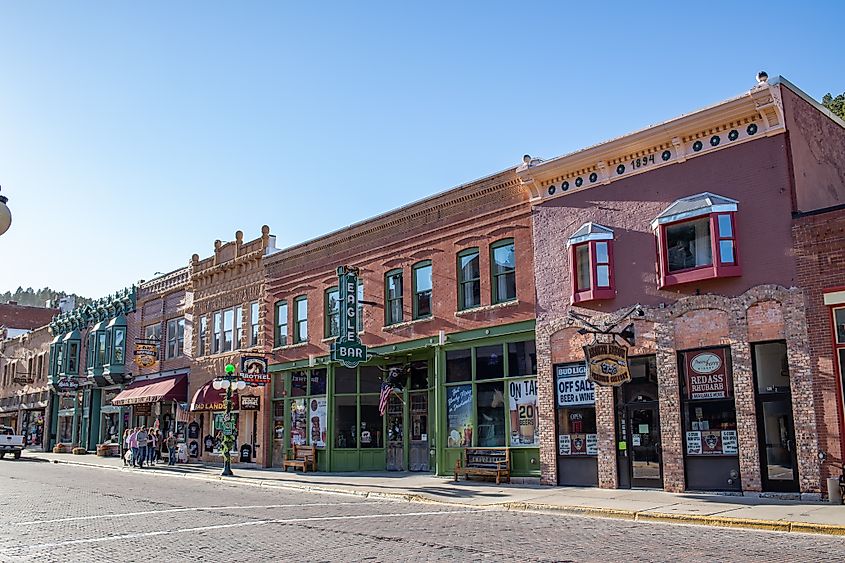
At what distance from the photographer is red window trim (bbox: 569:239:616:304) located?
66.5 ft

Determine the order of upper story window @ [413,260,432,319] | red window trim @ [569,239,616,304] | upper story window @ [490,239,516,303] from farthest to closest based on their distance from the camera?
1. upper story window @ [413,260,432,319]
2. upper story window @ [490,239,516,303]
3. red window trim @ [569,239,616,304]

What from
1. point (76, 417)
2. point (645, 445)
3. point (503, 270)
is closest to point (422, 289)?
point (503, 270)

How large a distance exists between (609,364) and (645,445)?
83.3 inches

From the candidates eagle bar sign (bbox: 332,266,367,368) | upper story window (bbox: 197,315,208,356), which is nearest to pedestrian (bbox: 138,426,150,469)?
upper story window (bbox: 197,315,208,356)

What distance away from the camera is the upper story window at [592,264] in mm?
20344

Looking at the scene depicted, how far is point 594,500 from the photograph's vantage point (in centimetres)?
1734

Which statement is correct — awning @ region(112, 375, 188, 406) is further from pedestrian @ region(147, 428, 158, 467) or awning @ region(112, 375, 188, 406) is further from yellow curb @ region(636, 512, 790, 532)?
yellow curb @ region(636, 512, 790, 532)

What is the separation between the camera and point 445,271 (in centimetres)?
2497

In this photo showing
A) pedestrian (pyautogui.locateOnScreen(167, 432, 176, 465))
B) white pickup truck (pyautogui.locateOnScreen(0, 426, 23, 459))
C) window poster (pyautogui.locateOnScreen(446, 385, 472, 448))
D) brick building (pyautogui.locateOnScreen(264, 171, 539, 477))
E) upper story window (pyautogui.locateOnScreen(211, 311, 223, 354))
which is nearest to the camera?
brick building (pyautogui.locateOnScreen(264, 171, 539, 477))

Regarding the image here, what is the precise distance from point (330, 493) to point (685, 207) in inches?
458

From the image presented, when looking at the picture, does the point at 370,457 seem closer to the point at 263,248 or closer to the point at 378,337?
the point at 378,337

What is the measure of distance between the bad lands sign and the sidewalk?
224 centimetres

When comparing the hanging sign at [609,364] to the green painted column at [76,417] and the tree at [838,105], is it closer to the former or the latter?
the tree at [838,105]

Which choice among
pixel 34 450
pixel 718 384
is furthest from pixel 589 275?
pixel 34 450
